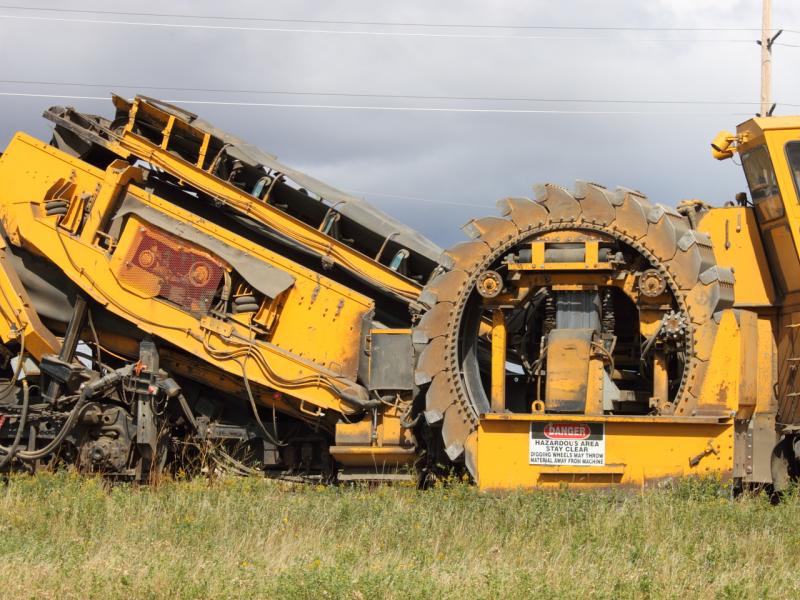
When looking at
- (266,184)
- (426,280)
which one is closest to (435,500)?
(426,280)

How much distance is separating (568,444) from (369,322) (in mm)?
2516

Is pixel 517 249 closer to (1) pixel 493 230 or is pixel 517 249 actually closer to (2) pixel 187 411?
(1) pixel 493 230

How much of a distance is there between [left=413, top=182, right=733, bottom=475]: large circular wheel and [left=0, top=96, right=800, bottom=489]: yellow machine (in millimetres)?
20

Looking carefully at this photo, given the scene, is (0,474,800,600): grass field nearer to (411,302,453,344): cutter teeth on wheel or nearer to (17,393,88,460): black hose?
(17,393,88,460): black hose

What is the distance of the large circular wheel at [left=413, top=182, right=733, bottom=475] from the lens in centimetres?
955

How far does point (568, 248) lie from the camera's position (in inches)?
397

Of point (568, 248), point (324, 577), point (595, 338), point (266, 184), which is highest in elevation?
point (266, 184)

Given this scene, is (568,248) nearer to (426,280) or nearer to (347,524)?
(426,280)

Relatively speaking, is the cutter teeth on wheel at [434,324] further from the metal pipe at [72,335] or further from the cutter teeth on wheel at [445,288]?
the metal pipe at [72,335]

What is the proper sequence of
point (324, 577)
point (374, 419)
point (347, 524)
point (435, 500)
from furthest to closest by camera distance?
point (374, 419)
point (435, 500)
point (347, 524)
point (324, 577)

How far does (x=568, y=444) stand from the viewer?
976cm

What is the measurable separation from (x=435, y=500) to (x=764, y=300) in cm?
360

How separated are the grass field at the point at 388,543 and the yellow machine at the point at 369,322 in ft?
2.31

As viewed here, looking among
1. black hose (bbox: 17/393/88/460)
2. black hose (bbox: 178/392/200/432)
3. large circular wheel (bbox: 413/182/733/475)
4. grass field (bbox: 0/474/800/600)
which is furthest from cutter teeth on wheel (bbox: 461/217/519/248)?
black hose (bbox: 17/393/88/460)
